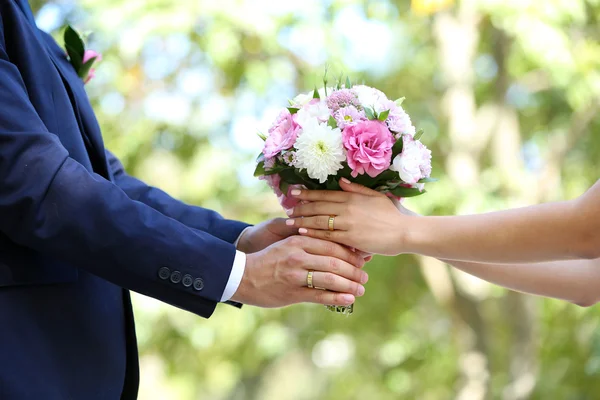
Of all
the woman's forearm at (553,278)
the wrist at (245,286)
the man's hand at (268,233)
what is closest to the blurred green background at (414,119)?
the woman's forearm at (553,278)

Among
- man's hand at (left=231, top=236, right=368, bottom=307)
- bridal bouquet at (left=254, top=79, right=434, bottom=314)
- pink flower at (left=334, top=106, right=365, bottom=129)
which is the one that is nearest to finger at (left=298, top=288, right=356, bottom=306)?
man's hand at (left=231, top=236, right=368, bottom=307)

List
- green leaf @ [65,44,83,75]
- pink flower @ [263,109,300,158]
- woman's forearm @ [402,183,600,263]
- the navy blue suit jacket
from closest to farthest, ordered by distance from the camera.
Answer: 1. the navy blue suit jacket
2. woman's forearm @ [402,183,600,263]
3. pink flower @ [263,109,300,158]
4. green leaf @ [65,44,83,75]

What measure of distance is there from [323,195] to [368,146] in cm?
27

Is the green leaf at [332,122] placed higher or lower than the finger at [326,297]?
higher

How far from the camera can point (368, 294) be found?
32.1 feet

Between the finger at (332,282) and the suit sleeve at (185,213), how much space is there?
0.54 metres

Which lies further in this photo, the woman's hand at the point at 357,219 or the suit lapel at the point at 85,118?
the woman's hand at the point at 357,219

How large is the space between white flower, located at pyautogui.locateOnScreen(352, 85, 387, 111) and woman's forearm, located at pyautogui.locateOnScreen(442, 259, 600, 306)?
733 mm

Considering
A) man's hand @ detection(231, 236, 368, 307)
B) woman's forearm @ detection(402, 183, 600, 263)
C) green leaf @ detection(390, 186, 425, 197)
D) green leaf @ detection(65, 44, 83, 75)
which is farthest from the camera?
A: green leaf @ detection(65, 44, 83, 75)

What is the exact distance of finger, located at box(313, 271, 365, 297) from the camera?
271cm

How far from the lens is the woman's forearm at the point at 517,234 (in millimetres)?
2496

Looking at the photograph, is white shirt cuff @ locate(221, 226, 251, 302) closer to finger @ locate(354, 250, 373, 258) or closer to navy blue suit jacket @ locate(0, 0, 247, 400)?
navy blue suit jacket @ locate(0, 0, 247, 400)

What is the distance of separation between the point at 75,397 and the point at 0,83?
92cm

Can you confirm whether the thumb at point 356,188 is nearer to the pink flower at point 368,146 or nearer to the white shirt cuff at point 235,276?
the pink flower at point 368,146
